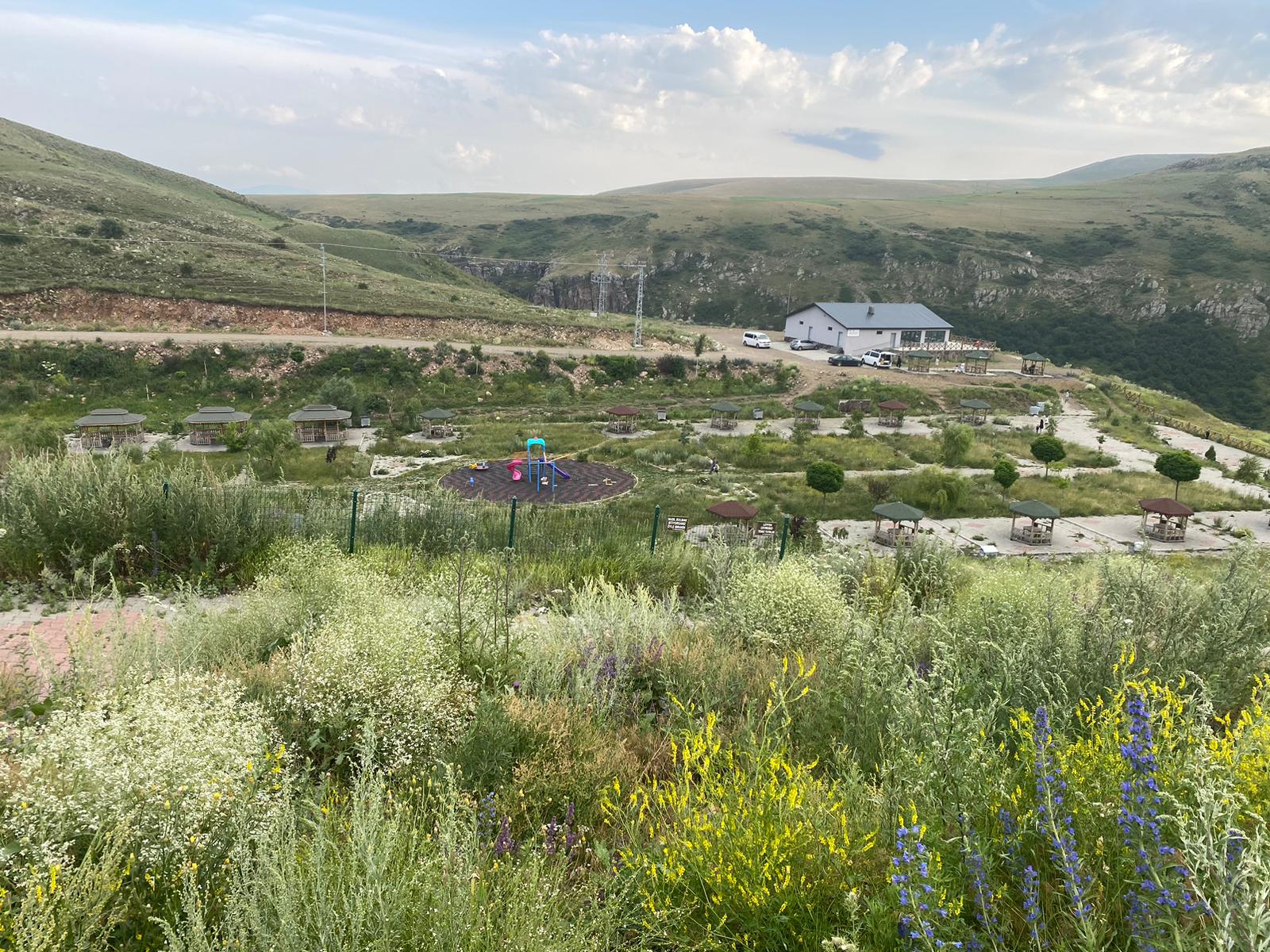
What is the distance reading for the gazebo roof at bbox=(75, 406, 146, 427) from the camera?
27078 mm

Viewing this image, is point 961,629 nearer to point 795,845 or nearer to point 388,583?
point 795,845

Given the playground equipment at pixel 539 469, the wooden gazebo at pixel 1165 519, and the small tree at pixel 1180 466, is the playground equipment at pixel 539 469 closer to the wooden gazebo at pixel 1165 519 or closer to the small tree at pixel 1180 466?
the wooden gazebo at pixel 1165 519

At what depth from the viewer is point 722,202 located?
124312 millimetres

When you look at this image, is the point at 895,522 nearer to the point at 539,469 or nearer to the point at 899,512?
the point at 899,512

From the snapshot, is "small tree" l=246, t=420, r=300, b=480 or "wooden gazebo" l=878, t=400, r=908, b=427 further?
"wooden gazebo" l=878, t=400, r=908, b=427

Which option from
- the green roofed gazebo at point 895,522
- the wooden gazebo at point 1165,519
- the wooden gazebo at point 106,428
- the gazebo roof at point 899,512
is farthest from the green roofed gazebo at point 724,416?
the wooden gazebo at point 106,428

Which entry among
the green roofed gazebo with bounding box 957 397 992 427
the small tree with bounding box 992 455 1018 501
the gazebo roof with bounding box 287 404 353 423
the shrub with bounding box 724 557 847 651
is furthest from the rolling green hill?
the shrub with bounding box 724 557 847 651

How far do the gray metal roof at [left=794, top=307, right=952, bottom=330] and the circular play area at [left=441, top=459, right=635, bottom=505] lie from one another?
1465 inches

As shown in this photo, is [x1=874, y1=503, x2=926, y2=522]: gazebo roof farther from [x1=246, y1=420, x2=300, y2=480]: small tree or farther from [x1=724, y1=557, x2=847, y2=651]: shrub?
[x1=246, y1=420, x2=300, y2=480]: small tree

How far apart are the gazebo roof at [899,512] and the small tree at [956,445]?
36.0 feet

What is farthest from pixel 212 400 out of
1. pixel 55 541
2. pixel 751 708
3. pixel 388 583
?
pixel 751 708

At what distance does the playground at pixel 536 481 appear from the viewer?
22812 millimetres

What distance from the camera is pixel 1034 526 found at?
65.2 ft

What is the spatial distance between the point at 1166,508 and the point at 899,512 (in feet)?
25.3
